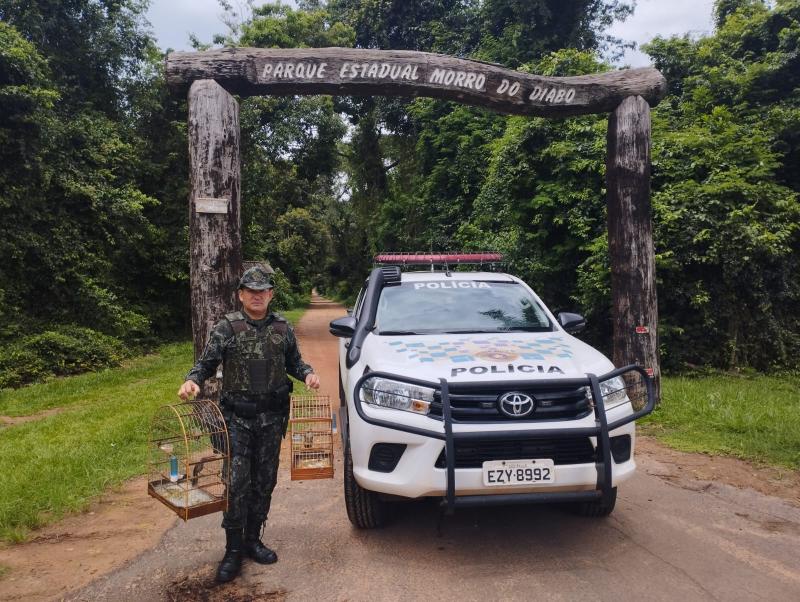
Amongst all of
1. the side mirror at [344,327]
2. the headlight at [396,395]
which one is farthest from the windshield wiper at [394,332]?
the headlight at [396,395]

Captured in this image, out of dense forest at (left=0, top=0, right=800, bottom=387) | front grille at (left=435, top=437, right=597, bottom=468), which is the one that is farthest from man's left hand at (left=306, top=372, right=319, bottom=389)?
dense forest at (left=0, top=0, right=800, bottom=387)

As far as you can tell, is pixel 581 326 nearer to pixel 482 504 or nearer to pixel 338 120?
pixel 482 504

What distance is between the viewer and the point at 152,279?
18016 mm

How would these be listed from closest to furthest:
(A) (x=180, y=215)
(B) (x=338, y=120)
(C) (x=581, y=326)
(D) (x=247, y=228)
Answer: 1. (C) (x=581, y=326)
2. (A) (x=180, y=215)
3. (D) (x=247, y=228)
4. (B) (x=338, y=120)

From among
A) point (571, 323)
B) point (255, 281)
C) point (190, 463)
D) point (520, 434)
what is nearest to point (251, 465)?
point (190, 463)

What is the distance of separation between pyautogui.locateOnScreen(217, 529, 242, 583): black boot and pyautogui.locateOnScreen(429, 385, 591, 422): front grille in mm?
1402

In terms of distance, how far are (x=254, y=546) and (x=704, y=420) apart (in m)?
5.53

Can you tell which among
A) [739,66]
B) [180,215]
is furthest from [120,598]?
[180,215]

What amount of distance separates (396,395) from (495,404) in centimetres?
62

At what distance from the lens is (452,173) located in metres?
18.9

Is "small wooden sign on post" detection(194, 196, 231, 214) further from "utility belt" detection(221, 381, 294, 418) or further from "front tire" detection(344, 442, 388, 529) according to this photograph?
"front tire" detection(344, 442, 388, 529)

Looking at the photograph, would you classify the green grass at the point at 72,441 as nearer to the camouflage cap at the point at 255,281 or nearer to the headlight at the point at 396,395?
the camouflage cap at the point at 255,281

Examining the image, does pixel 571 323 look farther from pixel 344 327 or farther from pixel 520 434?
pixel 344 327

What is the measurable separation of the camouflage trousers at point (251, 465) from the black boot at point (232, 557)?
6 centimetres
